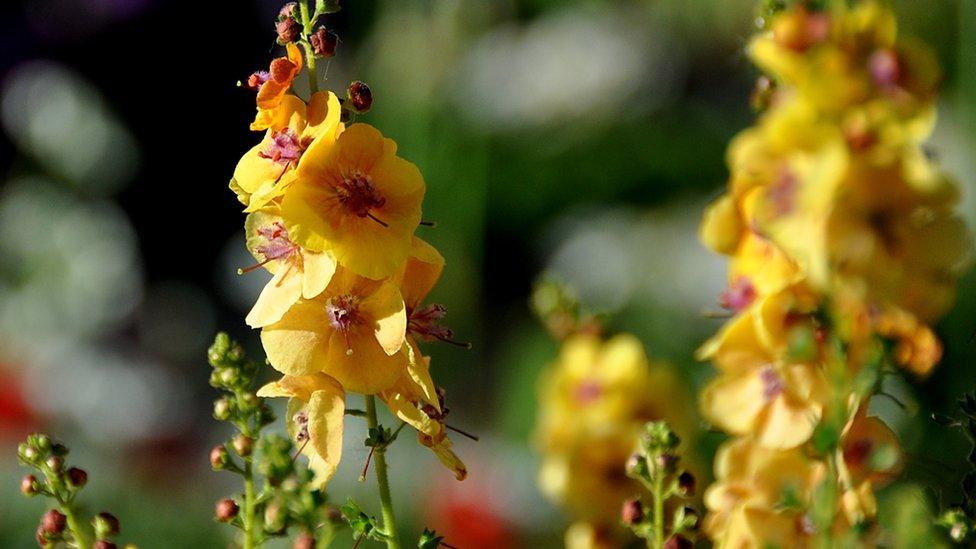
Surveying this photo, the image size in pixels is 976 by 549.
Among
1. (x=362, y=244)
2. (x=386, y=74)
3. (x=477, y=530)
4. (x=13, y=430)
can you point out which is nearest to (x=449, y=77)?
(x=386, y=74)

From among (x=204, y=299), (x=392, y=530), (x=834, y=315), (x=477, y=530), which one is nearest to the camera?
(x=834, y=315)

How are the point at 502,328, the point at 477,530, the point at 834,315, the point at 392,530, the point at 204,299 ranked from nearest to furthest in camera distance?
1. the point at 834,315
2. the point at 392,530
3. the point at 477,530
4. the point at 502,328
5. the point at 204,299

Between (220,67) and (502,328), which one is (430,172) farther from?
(220,67)

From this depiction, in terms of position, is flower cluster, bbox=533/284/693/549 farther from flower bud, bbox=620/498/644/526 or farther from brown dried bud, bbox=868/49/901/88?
brown dried bud, bbox=868/49/901/88

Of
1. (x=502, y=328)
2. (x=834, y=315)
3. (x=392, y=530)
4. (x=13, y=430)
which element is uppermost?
(x=834, y=315)

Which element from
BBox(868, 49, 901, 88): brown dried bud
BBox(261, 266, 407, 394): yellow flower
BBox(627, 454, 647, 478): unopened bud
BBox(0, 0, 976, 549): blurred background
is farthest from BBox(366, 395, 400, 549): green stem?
BBox(0, 0, 976, 549): blurred background

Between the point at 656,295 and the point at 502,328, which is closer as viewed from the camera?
the point at 656,295

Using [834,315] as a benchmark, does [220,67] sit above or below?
below
